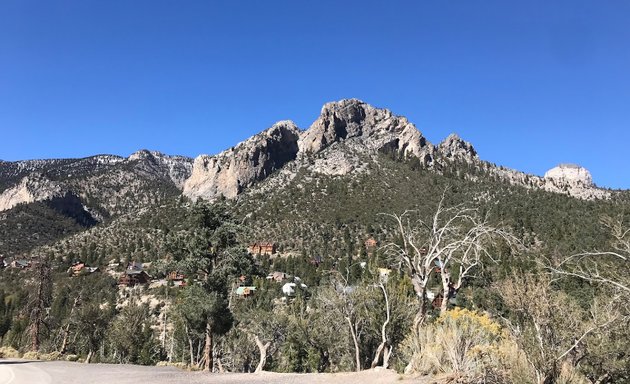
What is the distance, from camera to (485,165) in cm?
15900

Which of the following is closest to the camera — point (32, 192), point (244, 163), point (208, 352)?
point (208, 352)

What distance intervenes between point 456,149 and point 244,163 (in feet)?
262

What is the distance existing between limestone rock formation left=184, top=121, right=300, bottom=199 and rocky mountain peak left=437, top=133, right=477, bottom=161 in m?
57.0

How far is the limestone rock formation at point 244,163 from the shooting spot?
16550 centimetres

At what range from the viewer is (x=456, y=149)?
17100cm

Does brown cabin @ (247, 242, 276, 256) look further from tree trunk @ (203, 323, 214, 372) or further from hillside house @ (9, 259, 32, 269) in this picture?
tree trunk @ (203, 323, 214, 372)

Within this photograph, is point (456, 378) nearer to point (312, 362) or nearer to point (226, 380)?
point (226, 380)

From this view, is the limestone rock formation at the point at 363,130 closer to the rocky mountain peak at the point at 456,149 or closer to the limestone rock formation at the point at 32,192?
the rocky mountain peak at the point at 456,149

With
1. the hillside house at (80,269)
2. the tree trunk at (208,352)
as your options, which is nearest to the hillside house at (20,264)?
the hillside house at (80,269)

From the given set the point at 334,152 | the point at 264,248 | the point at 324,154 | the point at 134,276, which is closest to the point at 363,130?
the point at 324,154

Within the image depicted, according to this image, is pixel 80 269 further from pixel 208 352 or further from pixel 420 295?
pixel 420 295

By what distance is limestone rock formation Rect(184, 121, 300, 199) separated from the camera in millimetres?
165500

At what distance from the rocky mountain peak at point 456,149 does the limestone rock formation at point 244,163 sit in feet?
187

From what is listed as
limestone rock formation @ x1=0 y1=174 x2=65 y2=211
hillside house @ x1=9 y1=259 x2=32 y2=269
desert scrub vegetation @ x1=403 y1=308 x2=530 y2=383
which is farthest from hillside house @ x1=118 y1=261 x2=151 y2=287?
limestone rock formation @ x1=0 y1=174 x2=65 y2=211
